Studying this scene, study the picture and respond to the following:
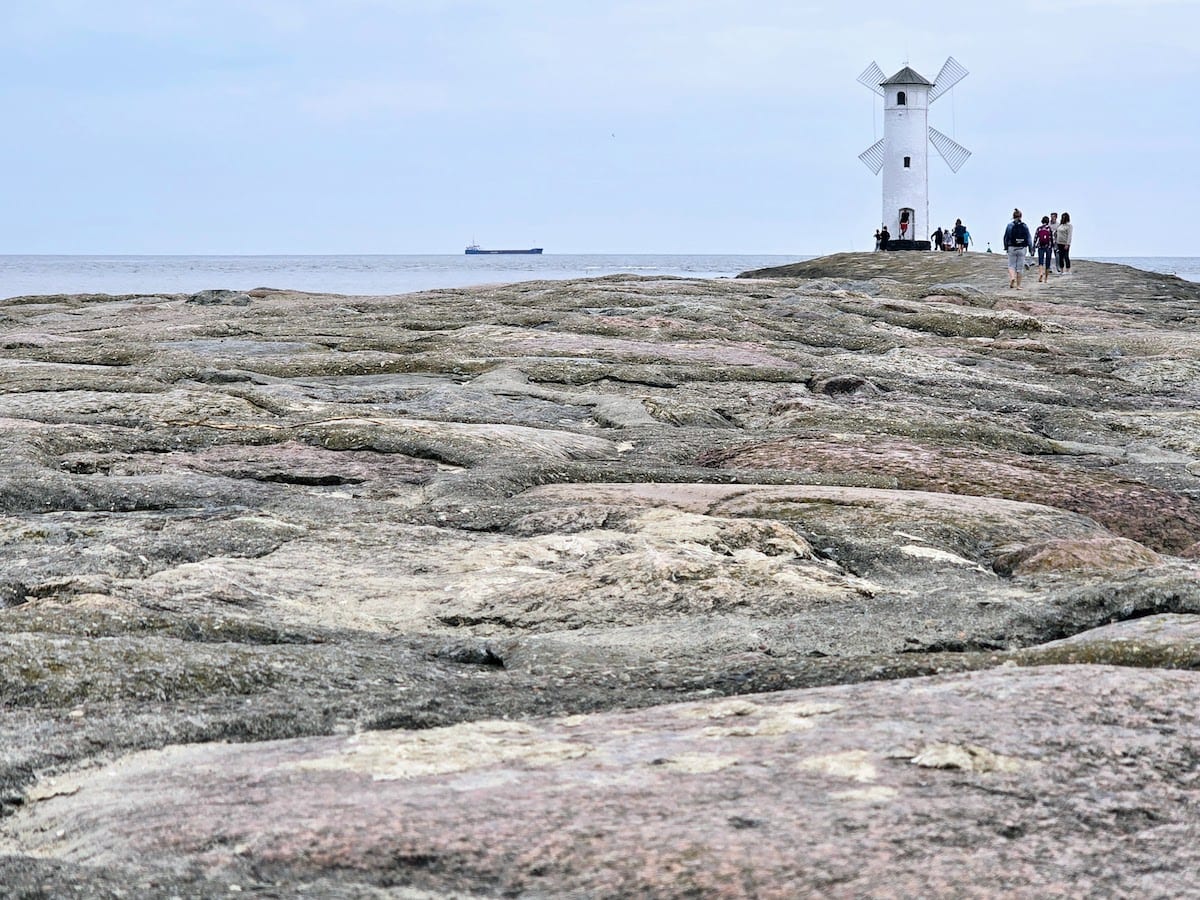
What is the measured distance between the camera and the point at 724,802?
8.47 feet

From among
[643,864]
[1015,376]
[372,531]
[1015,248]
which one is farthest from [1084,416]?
[1015,248]

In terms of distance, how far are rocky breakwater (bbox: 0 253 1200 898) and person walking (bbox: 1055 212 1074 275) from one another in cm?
2352

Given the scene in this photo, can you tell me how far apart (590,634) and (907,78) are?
65.9 meters

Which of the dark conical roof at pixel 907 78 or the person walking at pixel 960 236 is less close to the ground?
the dark conical roof at pixel 907 78

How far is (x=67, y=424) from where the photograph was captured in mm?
8203

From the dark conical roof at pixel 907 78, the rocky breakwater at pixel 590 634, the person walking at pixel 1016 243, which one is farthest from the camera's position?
the dark conical roof at pixel 907 78

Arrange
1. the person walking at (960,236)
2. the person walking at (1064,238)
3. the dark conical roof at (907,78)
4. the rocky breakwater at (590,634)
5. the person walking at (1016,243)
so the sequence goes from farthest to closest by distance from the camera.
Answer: the dark conical roof at (907,78) < the person walking at (960,236) < the person walking at (1064,238) < the person walking at (1016,243) < the rocky breakwater at (590,634)

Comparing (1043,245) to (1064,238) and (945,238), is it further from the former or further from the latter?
(945,238)

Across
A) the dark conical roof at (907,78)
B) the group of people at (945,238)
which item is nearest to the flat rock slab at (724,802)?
the group of people at (945,238)

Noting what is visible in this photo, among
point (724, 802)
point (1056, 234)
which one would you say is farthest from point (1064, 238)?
point (724, 802)

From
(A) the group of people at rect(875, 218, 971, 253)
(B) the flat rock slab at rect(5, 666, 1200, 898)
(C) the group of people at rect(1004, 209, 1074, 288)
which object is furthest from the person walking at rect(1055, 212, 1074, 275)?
(B) the flat rock slab at rect(5, 666, 1200, 898)

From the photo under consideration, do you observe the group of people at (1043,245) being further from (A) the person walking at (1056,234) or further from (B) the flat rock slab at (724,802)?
(B) the flat rock slab at (724,802)

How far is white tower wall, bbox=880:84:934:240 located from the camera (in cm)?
6369

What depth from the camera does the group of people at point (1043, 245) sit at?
98.0 ft
